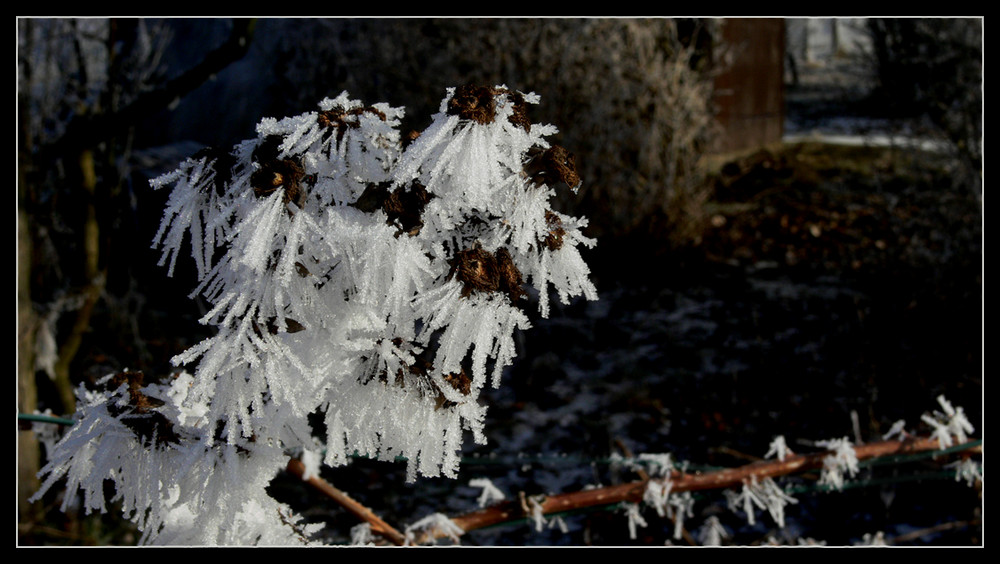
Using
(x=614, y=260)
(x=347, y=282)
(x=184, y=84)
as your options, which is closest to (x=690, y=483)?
(x=347, y=282)

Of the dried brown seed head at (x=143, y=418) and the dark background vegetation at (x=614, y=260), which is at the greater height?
the dark background vegetation at (x=614, y=260)

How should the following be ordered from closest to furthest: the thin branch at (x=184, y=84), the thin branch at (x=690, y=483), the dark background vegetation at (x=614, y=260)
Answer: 1. the thin branch at (x=690, y=483)
2. the thin branch at (x=184, y=84)
3. the dark background vegetation at (x=614, y=260)

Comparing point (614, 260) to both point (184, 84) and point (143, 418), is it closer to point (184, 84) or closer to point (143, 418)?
point (184, 84)

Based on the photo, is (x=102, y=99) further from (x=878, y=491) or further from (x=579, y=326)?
(x=878, y=491)

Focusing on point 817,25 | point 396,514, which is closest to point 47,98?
point 396,514

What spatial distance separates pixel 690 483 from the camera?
90.0 inches

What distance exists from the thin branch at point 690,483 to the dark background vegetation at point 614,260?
1.01 metres

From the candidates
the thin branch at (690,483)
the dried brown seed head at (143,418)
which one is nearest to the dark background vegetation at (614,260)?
the thin branch at (690,483)

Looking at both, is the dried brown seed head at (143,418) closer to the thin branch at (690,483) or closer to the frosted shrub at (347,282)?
the frosted shrub at (347,282)

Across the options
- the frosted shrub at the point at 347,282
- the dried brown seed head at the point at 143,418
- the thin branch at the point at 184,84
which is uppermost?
the thin branch at the point at 184,84

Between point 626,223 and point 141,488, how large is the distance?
18.2 ft

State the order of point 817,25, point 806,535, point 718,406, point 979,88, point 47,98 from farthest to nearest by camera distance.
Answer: point 817,25, point 979,88, point 718,406, point 47,98, point 806,535

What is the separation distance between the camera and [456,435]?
3.83 ft

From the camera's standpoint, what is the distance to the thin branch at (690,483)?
2.01 m
